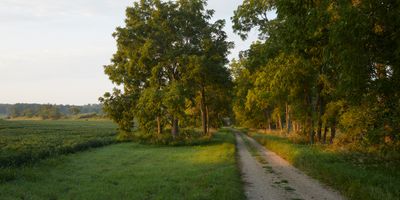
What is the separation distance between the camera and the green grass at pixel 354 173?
13.9 m

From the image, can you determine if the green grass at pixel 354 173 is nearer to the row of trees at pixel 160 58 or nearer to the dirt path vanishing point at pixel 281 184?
the dirt path vanishing point at pixel 281 184

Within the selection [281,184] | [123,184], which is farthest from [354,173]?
[123,184]

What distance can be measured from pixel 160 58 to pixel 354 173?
33010 mm

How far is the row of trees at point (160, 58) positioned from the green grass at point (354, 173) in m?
22.3

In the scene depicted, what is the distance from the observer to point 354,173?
55.9 feet

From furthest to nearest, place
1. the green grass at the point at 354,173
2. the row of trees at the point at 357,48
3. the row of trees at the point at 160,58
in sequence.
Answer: the row of trees at the point at 160,58 < the row of trees at the point at 357,48 < the green grass at the point at 354,173

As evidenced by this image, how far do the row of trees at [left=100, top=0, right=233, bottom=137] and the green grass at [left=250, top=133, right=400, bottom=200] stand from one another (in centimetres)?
2230

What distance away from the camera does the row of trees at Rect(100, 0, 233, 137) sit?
45.2 metres

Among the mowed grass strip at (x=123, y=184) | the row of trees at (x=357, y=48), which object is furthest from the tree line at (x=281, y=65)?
the mowed grass strip at (x=123, y=184)

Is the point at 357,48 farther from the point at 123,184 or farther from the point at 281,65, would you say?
the point at 281,65

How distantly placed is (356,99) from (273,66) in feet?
48.5

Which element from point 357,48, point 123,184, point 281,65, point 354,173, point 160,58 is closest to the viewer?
point 357,48

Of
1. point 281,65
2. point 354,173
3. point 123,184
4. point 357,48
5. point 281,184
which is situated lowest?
point 123,184

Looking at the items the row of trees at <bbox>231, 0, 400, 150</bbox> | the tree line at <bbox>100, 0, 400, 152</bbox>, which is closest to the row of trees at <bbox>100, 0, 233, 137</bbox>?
the tree line at <bbox>100, 0, 400, 152</bbox>
